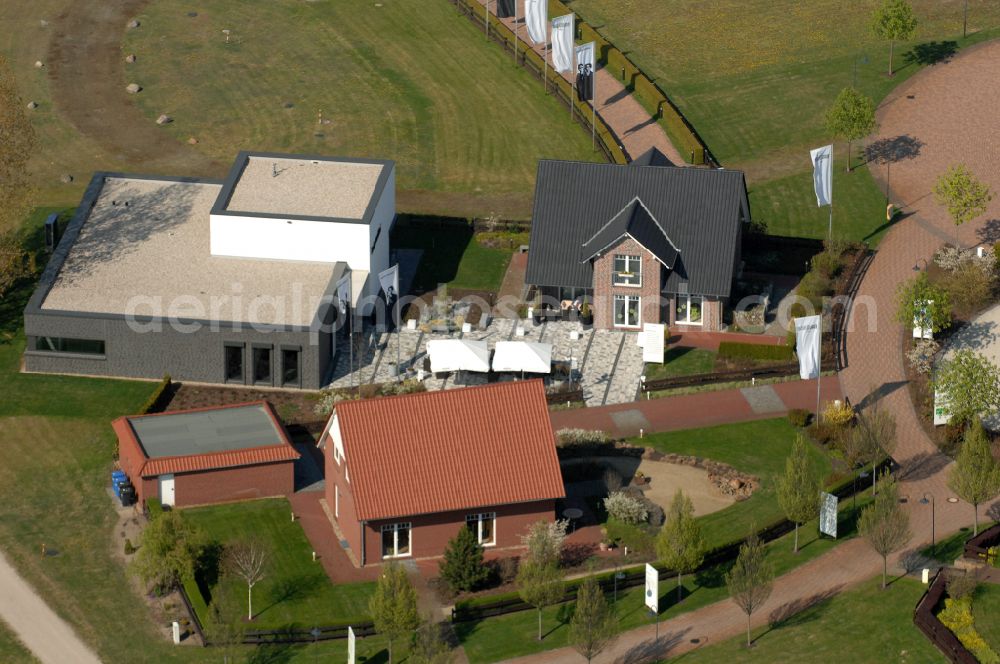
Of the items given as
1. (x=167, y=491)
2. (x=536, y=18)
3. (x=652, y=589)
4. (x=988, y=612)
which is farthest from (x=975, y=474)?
(x=536, y=18)

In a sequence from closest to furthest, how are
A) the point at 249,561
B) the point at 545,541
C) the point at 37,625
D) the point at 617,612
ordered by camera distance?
the point at 617,612 → the point at 37,625 → the point at 249,561 → the point at 545,541

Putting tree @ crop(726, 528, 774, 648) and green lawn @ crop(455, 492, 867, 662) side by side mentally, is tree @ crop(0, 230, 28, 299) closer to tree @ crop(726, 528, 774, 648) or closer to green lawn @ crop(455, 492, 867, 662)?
green lawn @ crop(455, 492, 867, 662)

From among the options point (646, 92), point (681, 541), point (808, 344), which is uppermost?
point (646, 92)

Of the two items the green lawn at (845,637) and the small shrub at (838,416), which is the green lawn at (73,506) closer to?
the green lawn at (845,637)

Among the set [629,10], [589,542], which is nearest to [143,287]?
[589,542]

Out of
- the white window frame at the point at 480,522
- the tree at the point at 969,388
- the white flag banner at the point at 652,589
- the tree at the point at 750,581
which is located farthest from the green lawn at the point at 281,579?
the tree at the point at 969,388

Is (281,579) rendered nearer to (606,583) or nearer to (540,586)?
(540,586)
